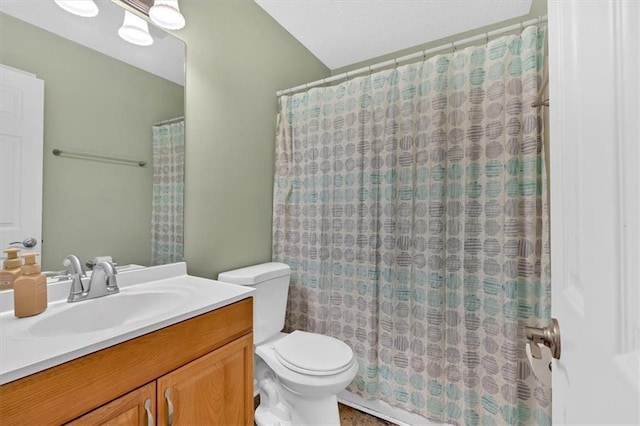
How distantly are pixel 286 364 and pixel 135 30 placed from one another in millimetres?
1705

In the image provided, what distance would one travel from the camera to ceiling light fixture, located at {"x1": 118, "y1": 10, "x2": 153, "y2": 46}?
4.09ft

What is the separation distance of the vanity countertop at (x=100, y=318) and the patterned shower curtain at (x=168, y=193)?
0.29 feet

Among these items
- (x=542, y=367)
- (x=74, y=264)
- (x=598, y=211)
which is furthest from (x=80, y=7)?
(x=542, y=367)

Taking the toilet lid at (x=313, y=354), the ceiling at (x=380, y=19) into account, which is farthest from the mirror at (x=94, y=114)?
the ceiling at (x=380, y=19)

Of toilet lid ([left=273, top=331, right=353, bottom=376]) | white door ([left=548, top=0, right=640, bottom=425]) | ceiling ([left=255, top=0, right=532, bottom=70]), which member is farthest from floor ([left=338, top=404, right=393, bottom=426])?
ceiling ([left=255, top=0, right=532, bottom=70])

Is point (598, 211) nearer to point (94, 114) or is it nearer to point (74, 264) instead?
point (74, 264)

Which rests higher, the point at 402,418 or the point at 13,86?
the point at 13,86

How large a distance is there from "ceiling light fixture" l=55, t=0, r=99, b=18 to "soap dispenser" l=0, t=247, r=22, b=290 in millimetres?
917

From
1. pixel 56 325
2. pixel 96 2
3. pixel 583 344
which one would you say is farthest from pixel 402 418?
pixel 96 2

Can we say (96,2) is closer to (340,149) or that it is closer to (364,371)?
(340,149)

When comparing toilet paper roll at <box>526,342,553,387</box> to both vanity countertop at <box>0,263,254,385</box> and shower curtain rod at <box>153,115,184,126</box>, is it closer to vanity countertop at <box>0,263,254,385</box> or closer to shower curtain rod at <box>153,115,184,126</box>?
vanity countertop at <box>0,263,254,385</box>

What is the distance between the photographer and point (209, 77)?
156 cm

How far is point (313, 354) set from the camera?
1.42 meters

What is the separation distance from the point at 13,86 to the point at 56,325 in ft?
2.67
